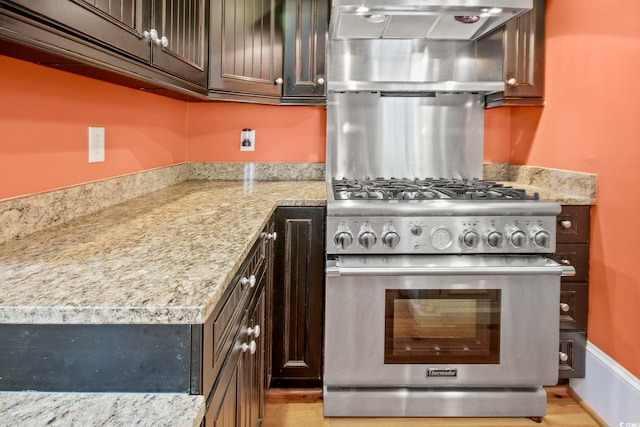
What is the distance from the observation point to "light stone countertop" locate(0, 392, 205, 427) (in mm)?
630

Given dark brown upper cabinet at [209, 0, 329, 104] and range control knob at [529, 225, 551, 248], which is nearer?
range control knob at [529, 225, 551, 248]

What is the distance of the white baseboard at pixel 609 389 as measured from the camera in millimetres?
1868

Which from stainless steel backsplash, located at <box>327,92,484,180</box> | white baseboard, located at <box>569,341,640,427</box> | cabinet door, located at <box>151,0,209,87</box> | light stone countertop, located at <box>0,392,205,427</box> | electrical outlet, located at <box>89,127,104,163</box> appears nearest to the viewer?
light stone countertop, located at <box>0,392,205,427</box>

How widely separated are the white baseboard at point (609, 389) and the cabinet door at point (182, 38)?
6.75 feet

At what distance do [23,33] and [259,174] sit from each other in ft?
6.34

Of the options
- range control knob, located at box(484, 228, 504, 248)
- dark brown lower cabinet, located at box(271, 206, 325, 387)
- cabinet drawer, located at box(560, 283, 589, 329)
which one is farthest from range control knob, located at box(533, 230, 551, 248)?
dark brown lower cabinet, located at box(271, 206, 325, 387)

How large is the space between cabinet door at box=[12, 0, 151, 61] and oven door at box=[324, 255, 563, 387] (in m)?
1.08

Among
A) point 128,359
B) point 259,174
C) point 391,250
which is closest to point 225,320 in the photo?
point 128,359

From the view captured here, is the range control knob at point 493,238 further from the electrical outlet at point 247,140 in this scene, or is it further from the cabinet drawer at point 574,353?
the electrical outlet at point 247,140

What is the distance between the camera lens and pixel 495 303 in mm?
1951

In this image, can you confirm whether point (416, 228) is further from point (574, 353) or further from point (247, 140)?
point (247, 140)

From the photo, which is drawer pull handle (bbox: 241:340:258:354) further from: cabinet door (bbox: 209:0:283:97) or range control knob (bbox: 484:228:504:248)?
cabinet door (bbox: 209:0:283:97)

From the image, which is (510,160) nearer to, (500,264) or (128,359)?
(500,264)

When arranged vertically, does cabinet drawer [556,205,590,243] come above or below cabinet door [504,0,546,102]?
below
